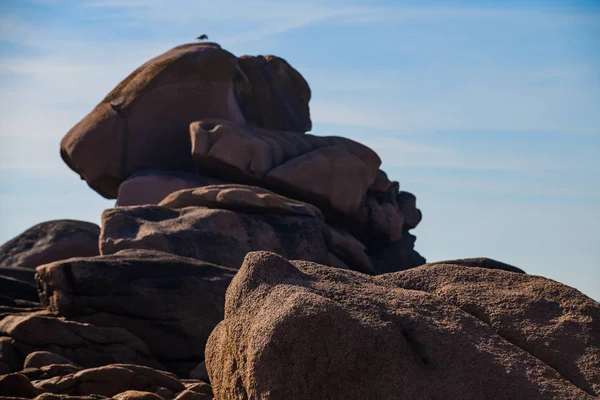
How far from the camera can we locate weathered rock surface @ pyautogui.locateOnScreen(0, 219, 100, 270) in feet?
73.6

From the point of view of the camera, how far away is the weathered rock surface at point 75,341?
38.1ft

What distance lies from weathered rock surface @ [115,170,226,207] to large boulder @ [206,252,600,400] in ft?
55.2

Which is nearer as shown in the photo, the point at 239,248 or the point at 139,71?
the point at 239,248

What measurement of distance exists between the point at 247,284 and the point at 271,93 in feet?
74.4

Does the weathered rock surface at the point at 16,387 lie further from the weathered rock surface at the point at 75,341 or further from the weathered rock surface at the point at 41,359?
the weathered rock surface at the point at 75,341

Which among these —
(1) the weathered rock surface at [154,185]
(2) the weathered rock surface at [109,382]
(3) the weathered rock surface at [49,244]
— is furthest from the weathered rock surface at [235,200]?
(2) the weathered rock surface at [109,382]

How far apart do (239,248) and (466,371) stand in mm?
12254

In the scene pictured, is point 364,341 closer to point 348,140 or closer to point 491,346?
point 491,346

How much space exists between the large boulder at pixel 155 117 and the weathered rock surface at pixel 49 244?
7.81ft

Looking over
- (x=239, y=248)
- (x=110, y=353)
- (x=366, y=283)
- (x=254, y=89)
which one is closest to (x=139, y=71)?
(x=254, y=89)

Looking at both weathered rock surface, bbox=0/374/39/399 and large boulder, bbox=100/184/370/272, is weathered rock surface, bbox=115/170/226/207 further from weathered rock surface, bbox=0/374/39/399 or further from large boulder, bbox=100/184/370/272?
weathered rock surface, bbox=0/374/39/399

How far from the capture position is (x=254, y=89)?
1113 inches

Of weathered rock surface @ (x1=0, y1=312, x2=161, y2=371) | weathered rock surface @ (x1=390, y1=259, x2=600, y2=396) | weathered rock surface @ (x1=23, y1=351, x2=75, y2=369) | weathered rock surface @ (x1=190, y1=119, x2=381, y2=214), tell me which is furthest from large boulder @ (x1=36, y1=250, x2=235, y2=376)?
weathered rock surface @ (x1=190, y1=119, x2=381, y2=214)

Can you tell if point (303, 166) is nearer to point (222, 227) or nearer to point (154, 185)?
point (154, 185)
